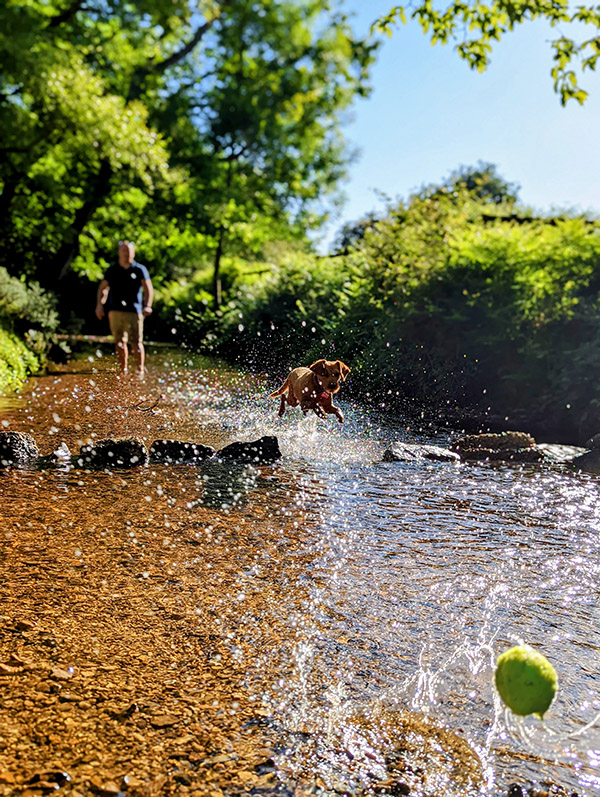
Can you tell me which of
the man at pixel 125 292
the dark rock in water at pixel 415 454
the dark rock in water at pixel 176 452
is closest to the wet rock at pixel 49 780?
the dark rock in water at pixel 176 452

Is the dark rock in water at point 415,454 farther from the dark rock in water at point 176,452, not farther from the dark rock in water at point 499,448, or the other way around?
the dark rock in water at point 176,452

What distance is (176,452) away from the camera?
7.96 metres

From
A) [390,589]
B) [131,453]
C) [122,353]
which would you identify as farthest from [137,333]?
[390,589]

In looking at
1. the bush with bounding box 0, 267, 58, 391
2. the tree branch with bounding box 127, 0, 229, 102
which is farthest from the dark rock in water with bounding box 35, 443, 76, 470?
the tree branch with bounding box 127, 0, 229, 102

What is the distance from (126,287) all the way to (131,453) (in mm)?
5700

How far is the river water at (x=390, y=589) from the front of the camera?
2945 mm

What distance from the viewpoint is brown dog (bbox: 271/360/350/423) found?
7.97 meters

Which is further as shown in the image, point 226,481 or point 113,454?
point 113,454

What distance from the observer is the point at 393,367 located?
13.8m

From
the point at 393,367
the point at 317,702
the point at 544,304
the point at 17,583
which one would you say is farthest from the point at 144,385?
Answer: the point at 317,702

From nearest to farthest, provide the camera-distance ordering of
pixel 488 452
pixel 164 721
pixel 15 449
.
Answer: pixel 164 721
pixel 15 449
pixel 488 452

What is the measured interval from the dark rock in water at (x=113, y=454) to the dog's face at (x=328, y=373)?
2258 millimetres

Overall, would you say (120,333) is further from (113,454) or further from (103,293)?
(113,454)

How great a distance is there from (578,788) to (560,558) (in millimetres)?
2792
